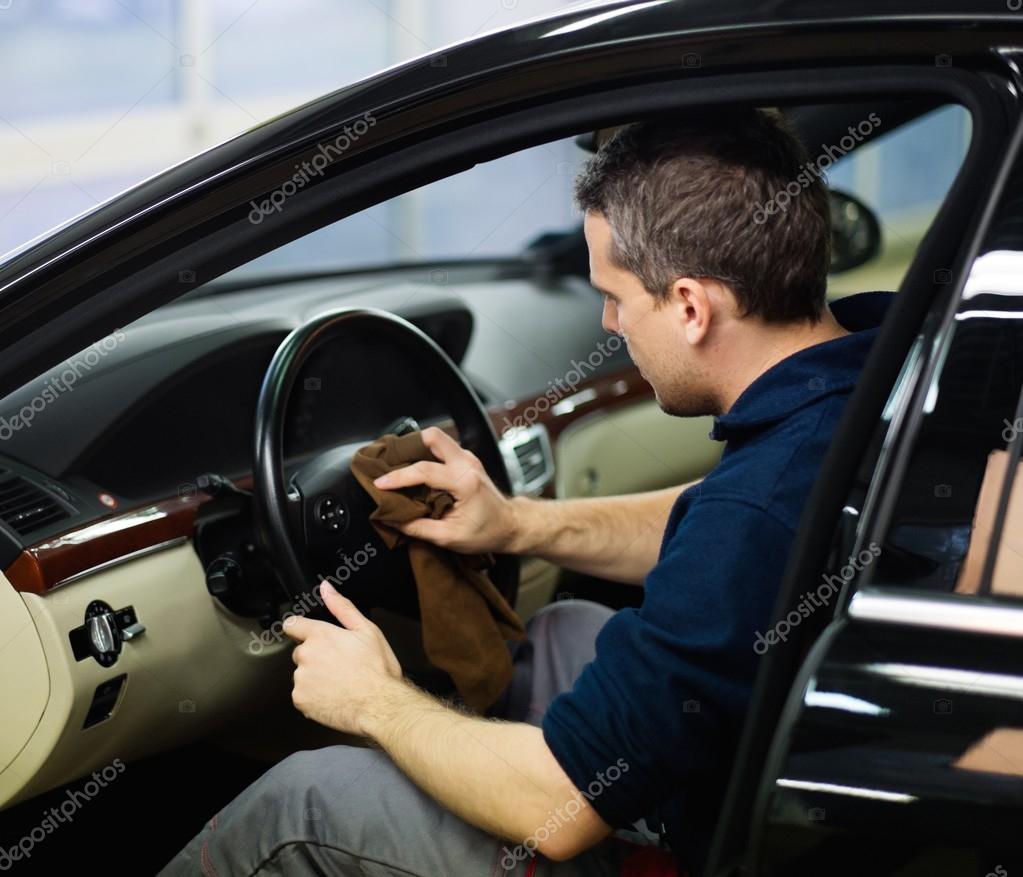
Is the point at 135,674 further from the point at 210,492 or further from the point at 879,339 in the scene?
the point at 879,339

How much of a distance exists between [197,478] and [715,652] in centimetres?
81

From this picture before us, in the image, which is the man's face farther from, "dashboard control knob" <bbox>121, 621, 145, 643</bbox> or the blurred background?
the blurred background

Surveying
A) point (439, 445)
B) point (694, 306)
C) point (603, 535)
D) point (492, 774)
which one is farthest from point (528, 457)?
point (492, 774)

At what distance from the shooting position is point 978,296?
35.0 inches

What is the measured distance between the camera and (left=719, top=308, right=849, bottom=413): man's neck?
1185 mm

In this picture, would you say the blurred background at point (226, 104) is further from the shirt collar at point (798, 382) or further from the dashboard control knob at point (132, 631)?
the shirt collar at point (798, 382)

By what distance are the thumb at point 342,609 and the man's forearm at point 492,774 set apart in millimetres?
131

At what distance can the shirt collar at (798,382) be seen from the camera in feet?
3.58

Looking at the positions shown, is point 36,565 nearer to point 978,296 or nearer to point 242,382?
point 242,382

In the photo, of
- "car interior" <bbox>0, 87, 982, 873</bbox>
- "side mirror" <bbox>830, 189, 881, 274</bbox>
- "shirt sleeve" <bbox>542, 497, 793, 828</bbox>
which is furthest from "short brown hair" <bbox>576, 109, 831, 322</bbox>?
"side mirror" <bbox>830, 189, 881, 274</bbox>

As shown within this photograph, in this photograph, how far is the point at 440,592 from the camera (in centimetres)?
145

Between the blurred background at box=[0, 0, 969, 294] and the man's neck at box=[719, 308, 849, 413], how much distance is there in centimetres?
538

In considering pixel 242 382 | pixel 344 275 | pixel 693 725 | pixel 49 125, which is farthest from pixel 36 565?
pixel 49 125

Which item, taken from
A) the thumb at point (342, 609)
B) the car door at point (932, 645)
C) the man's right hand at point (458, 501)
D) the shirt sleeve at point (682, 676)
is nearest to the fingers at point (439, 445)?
the man's right hand at point (458, 501)
